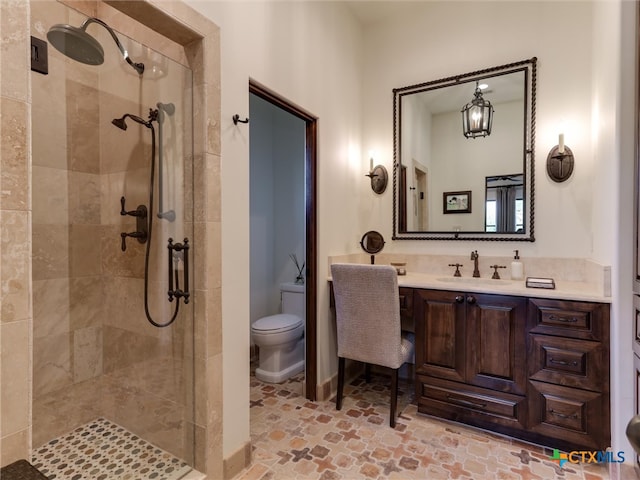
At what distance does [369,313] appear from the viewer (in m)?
2.16

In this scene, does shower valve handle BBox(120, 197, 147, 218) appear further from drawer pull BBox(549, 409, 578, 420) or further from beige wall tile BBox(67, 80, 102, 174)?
drawer pull BBox(549, 409, 578, 420)

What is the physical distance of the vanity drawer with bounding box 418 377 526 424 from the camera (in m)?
1.95

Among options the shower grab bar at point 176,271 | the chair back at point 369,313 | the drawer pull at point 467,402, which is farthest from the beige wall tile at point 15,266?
the drawer pull at point 467,402

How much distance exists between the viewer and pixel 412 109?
286cm

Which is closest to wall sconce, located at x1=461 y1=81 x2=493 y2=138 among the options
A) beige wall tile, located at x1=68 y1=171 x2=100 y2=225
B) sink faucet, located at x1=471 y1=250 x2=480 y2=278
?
sink faucet, located at x1=471 y1=250 x2=480 y2=278

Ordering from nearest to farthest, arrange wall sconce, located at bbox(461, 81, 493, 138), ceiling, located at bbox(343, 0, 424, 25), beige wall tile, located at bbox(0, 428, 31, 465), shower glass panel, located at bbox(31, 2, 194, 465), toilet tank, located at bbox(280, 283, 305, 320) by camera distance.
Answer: beige wall tile, located at bbox(0, 428, 31, 465) < shower glass panel, located at bbox(31, 2, 194, 465) < wall sconce, located at bbox(461, 81, 493, 138) < ceiling, located at bbox(343, 0, 424, 25) < toilet tank, located at bbox(280, 283, 305, 320)

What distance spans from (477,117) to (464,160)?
335 millimetres

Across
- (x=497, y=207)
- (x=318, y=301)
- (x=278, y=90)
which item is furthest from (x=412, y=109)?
(x=318, y=301)

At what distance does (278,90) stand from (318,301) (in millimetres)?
1458

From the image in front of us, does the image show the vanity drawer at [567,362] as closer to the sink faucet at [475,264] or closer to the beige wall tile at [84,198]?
the sink faucet at [475,264]

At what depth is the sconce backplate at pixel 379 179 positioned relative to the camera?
9.73ft

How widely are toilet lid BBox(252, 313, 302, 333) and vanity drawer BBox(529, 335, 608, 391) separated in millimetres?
1687

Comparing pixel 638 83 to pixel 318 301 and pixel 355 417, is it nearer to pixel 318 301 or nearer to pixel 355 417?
pixel 318 301

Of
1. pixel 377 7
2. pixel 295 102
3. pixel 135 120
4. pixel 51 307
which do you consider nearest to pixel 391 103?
pixel 377 7
